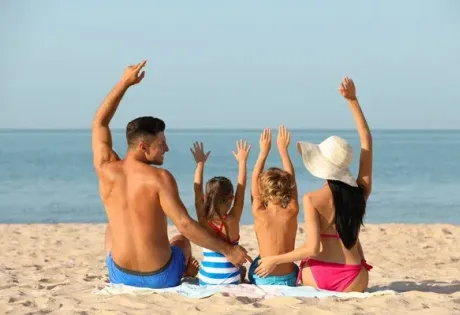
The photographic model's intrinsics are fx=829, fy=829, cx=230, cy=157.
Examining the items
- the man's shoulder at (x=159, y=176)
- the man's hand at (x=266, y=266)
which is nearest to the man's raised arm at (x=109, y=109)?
the man's shoulder at (x=159, y=176)

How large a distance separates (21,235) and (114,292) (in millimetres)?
6401

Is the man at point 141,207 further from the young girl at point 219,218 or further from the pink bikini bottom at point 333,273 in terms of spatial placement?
the pink bikini bottom at point 333,273

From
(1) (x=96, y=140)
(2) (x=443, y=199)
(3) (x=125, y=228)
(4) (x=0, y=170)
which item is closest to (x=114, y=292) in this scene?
(3) (x=125, y=228)

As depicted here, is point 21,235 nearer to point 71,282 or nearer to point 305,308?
point 71,282

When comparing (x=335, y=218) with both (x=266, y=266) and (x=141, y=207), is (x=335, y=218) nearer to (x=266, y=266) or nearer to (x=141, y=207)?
(x=266, y=266)

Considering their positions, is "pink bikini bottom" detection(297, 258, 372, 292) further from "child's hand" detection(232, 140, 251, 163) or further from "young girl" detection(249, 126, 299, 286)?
"child's hand" detection(232, 140, 251, 163)

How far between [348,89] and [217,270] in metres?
1.72

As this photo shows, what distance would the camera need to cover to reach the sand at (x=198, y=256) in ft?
19.0

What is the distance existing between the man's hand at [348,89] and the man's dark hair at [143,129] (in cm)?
145

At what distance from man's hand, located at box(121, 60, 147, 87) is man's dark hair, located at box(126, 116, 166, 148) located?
1.24ft

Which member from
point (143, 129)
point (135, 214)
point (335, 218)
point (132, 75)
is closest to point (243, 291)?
point (335, 218)

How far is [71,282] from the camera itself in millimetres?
8125

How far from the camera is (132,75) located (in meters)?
6.29

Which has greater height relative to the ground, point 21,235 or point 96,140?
point 96,140
